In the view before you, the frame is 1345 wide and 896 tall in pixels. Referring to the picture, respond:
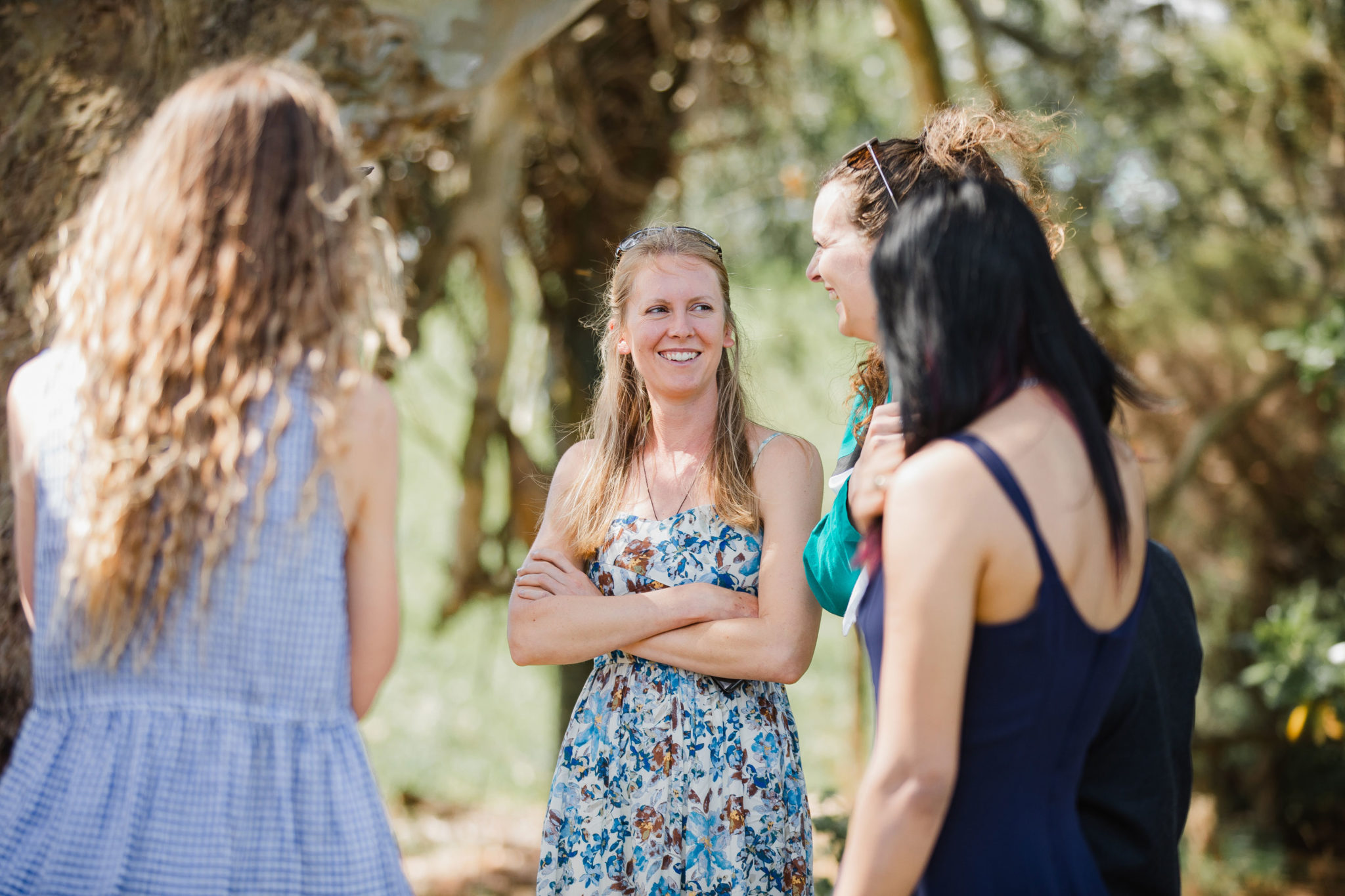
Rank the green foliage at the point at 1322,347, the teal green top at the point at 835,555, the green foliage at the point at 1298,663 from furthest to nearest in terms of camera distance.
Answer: the green foliage at the point at 1298,663, the green foliage at the point at 1322,347, the teal green top at the point at 835,555

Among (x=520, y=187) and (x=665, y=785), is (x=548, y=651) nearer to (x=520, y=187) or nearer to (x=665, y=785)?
(x=665, y=785)

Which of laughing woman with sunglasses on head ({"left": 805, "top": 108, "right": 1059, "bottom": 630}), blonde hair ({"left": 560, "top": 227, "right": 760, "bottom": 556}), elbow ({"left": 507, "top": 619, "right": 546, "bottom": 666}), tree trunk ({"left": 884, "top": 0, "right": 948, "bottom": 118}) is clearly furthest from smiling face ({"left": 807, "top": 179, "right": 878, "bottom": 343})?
tree trunk ({"left": 884, "top": 0, "right": 948, "bottom": 118})

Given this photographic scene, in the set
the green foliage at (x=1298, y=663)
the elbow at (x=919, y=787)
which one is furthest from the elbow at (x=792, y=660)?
the green foliage at (x=1298, y=663)

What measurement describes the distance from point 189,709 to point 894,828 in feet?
2.78

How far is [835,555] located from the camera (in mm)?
1854

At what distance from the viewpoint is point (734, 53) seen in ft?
16.7

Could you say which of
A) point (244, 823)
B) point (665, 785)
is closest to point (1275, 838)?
point (665, 785)

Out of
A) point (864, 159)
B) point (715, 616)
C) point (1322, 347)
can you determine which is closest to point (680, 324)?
point (864, 159)

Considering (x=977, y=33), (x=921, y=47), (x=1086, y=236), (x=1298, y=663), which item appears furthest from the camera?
(x=1086, y=236)

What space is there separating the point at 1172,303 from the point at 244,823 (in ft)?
17.8

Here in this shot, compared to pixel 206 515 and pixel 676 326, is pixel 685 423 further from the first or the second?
pixel 206 515

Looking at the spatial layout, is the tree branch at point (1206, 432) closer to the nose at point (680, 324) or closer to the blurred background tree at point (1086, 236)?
the blurred background tree at point (1086, 236)

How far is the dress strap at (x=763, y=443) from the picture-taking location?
7.08 ft

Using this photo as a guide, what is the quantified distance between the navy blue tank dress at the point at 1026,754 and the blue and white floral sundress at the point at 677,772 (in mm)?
614
